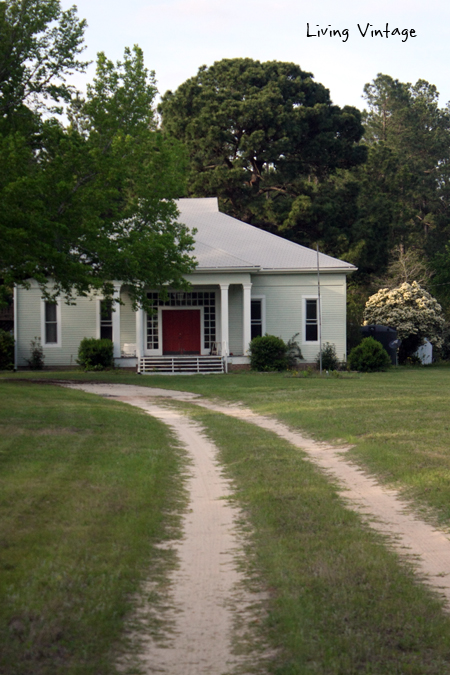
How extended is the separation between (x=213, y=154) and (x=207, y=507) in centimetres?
4092

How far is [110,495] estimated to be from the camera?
7.53 meters

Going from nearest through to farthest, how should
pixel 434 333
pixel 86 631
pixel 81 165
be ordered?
pixel 86 631 < pixel 81 165 < pixel 434 333

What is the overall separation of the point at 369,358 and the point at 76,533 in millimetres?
25300

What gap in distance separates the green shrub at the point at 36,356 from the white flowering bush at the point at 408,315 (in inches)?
654

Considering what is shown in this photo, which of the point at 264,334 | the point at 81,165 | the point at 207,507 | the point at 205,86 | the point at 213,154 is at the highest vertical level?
the point at 205,86

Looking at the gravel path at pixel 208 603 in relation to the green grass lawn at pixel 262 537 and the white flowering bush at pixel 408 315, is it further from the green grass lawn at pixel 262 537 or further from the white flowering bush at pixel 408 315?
the white flowering bush at pixel 408 315

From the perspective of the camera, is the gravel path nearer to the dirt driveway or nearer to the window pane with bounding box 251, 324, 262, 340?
the dirt driveway

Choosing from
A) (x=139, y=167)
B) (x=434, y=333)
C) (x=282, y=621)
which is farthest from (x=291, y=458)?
(x=434, y=333)

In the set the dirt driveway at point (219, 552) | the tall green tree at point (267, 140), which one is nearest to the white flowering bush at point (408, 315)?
the tall green tree at point (267, 140)

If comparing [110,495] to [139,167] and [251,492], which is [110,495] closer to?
[251,492]

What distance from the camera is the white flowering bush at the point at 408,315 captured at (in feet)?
119

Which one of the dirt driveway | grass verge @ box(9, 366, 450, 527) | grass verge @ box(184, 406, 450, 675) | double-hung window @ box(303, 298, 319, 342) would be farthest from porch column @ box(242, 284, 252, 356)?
grass verge @ box(184, 406, 450, 675)

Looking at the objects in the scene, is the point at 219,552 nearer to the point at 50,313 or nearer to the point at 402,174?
the point at 50,313

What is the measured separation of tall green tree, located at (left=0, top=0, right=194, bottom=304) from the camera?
19953 millimetres
